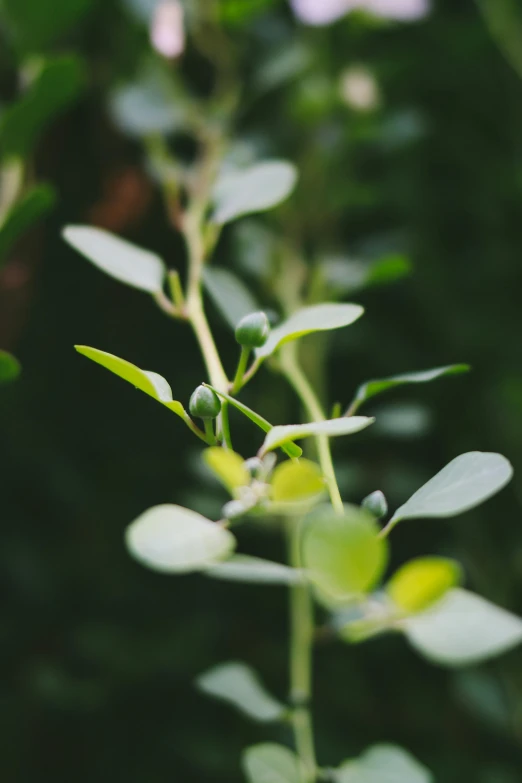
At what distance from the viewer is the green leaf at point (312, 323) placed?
294 mm

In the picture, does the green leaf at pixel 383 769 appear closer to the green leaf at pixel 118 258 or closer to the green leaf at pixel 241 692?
the green leaf at pixel 241 692

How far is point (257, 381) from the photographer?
73 centimetres

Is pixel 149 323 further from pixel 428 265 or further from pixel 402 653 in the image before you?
pixel 402 653

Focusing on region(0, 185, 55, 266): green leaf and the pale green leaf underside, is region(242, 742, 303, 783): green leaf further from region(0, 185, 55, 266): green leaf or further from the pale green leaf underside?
region(0, 185, 55, 266): green leaf

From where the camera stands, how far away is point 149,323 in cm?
79

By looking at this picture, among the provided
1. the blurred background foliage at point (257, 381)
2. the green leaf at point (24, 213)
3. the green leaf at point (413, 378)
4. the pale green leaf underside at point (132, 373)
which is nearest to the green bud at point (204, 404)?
the pale green leaf underside at point (132, 373)

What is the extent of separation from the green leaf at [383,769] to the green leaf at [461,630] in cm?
12

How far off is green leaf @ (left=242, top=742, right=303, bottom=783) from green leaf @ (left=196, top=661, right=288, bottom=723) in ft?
0.15

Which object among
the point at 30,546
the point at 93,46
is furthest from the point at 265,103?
the point at 30,546

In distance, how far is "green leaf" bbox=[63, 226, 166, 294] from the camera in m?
0.36

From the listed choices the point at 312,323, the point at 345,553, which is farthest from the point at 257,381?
the point at 345,553

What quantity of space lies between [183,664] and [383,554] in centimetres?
55

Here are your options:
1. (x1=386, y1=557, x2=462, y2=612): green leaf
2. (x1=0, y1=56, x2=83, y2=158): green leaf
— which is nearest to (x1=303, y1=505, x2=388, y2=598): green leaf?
(x1=386, y1=557, x2=462, y2=612): green leaf

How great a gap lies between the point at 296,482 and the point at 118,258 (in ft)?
0.63
